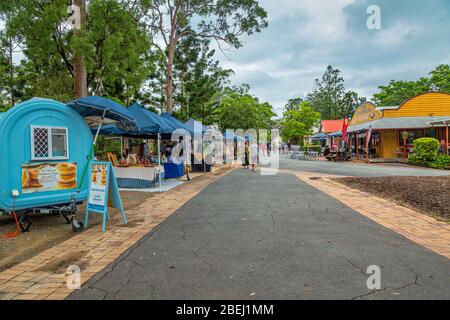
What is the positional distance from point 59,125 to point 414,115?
29573 mm

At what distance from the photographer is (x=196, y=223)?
598cm

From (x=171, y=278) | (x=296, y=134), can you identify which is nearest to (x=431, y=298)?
(x=171, y=278)

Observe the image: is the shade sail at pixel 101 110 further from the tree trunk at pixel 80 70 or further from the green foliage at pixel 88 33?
the green foliage at pixel 88 33

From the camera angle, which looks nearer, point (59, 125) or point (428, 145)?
point (59, 125)

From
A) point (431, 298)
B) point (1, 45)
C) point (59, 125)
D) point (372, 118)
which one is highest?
point (1, 45)

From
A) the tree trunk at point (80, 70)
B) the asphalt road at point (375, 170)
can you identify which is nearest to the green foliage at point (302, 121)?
the asphalt road at point (375, 170)

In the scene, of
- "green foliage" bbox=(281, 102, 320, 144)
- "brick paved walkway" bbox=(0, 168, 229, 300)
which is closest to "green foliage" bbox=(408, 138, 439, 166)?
"brick paved walkway" bbox=(0, 168, 229, 300)

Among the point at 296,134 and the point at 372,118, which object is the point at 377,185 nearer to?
the point at 372,118

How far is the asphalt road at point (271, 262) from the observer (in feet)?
10.3

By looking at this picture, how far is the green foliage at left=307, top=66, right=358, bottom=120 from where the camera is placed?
78.6 meters

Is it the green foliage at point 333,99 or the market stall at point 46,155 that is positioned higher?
the green foliage at point 333,99

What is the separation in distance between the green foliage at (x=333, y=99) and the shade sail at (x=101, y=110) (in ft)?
253

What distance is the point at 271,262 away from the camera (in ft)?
12.7

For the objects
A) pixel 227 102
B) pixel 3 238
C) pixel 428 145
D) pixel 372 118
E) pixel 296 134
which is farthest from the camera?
pixel 296 134
